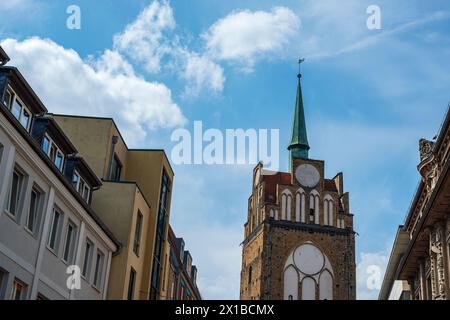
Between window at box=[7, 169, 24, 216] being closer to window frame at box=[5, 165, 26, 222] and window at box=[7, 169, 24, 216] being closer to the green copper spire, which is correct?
window frame at box=[5, 165, 26, 222]

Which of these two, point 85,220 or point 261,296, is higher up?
point 261,296

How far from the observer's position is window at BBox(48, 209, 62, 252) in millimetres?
20781

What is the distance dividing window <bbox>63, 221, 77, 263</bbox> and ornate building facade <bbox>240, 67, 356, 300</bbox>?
56256 millimetres

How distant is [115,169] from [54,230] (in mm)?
9611

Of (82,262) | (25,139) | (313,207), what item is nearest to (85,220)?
(82,262)

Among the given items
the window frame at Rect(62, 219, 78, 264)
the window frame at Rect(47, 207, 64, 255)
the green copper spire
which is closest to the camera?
the window frame at Rect(47, 207, 64, 255)

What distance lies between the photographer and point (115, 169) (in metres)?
30.5

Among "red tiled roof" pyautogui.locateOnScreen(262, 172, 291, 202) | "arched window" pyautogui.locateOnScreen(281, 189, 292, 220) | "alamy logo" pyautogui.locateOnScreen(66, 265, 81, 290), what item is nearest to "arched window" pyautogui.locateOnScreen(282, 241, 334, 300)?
"arched window" pyautogui.locateOnScreen(281, 189, 292, 220)

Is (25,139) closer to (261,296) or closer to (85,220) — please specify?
(85,220)

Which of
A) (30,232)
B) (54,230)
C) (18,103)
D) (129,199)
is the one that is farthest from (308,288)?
(18,103)

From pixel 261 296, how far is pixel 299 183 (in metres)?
14.9

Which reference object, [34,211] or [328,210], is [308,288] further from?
[34,211]
